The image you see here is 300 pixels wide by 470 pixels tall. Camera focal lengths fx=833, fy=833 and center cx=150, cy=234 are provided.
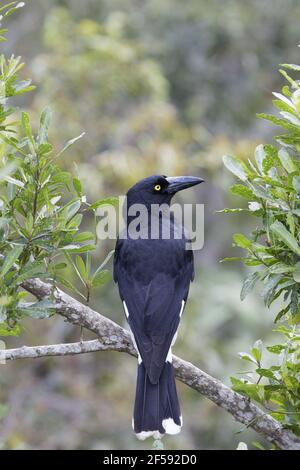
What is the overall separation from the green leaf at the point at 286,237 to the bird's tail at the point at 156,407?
42.7 inches

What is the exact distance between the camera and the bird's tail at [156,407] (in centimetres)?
371

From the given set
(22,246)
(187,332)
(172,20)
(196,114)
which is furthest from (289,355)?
(172,20)

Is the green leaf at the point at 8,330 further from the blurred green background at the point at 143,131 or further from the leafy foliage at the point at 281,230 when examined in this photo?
the blurred green background at the point at 143,131

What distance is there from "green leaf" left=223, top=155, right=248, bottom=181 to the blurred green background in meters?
3.77

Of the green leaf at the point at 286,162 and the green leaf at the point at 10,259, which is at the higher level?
the green leaf at the point at 286,162

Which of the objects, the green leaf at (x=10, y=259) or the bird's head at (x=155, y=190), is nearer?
the green leaf at (x=10, y=259)

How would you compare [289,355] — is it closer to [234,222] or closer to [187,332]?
[187,332]

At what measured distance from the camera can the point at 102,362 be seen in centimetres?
791

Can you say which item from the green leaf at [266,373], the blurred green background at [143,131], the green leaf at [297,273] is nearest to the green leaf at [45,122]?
the green leaf at [297,273]

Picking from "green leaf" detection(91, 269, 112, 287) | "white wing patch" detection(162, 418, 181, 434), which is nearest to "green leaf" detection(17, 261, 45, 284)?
"green leaf" detection(91, 269, 112, 287)

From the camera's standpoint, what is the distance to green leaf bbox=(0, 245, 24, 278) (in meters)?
2.88

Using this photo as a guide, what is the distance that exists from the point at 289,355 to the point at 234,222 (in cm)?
Answer: 578

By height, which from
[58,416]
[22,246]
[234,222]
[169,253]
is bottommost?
[58,416]

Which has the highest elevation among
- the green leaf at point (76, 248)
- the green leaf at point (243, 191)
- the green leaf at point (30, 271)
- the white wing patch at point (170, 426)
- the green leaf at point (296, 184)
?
the green leaf at point (296, 184)
